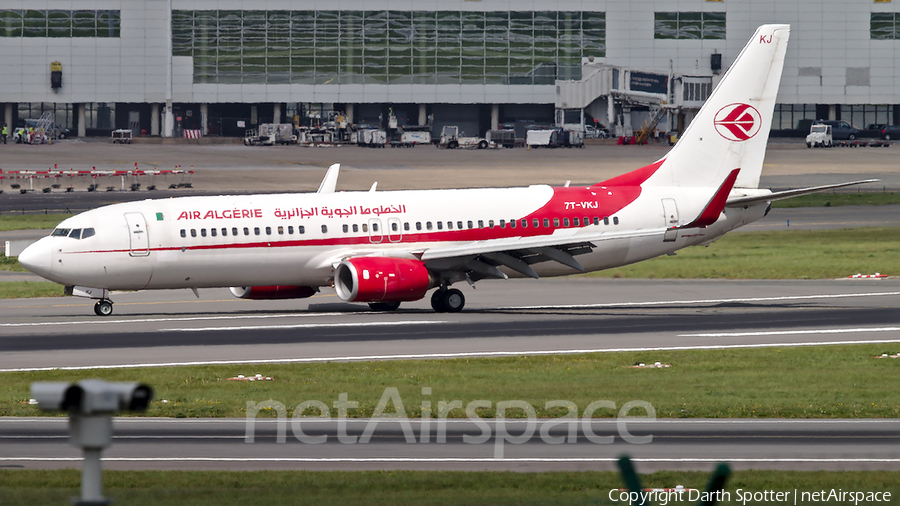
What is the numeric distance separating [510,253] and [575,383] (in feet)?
50.5

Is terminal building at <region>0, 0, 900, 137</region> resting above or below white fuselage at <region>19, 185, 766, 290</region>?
above

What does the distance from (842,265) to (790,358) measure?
25564 mm

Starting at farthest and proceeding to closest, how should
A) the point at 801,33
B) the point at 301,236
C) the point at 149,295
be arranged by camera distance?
the point at 801,33 < the point at 149,295 < the point at 301,236

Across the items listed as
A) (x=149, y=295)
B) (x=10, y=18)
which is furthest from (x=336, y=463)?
(x=10, y=18)

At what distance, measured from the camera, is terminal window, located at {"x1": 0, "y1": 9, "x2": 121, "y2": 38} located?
161125 millimetres

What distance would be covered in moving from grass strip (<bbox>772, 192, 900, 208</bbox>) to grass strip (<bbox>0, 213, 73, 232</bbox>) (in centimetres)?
5106

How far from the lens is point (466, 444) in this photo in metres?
20.9

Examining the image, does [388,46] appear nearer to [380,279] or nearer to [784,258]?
[784,258]

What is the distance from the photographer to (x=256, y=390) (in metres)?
27.1

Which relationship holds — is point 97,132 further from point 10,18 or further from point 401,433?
point 401,433

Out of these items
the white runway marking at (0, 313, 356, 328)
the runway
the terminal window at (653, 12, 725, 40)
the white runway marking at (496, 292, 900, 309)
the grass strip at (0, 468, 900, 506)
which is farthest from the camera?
the terminal window at (653, 12, 725, 40)

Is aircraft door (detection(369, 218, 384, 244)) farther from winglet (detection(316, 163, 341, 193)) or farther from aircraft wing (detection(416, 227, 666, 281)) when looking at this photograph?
winglet (detection(316, 163, 341, 193))

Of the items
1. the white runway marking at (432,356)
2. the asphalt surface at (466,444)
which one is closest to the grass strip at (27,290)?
the white runway marking at (432,356)

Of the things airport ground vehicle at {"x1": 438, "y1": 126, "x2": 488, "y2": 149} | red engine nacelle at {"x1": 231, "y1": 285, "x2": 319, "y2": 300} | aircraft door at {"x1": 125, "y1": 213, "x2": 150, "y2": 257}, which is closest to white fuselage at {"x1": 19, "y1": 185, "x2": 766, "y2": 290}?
aircraft door at {"x1": 125, "y1": 213, "x2": 150, "y2": 257}
